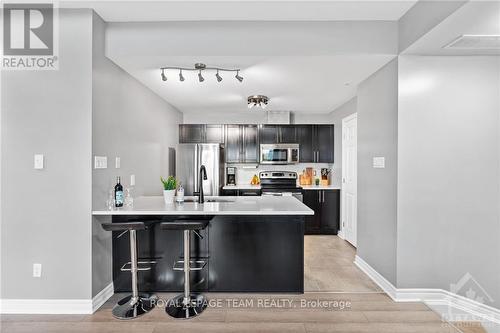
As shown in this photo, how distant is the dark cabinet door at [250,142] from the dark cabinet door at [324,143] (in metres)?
1.21

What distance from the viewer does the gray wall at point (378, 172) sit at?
2826 millimetres

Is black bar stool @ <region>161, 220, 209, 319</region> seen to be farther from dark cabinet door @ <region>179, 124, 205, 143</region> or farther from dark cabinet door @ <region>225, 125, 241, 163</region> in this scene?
dark cabinet door @ <region>179, 124, 205, 143</region>

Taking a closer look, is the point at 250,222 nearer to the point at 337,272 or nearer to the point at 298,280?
the point at 298,280

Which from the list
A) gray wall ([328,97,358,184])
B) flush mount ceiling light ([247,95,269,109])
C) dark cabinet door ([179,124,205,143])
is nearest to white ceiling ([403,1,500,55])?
flush mount ceiling light ([247,95,269,109])

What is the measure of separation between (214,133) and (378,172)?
3.45 meters

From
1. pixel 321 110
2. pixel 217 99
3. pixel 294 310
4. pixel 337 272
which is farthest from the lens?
pixel 321 110

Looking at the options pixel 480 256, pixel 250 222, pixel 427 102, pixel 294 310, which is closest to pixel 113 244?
pixel 250 222

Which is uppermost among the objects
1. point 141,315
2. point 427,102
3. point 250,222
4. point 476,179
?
point 427,102

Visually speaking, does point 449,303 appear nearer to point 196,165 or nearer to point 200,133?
point 196,165

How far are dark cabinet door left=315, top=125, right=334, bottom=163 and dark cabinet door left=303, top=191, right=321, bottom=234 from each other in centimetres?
78

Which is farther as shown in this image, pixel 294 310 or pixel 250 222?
pixel 250 222

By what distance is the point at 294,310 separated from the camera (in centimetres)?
255

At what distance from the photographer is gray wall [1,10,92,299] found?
2525mm

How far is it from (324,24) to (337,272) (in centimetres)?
281
